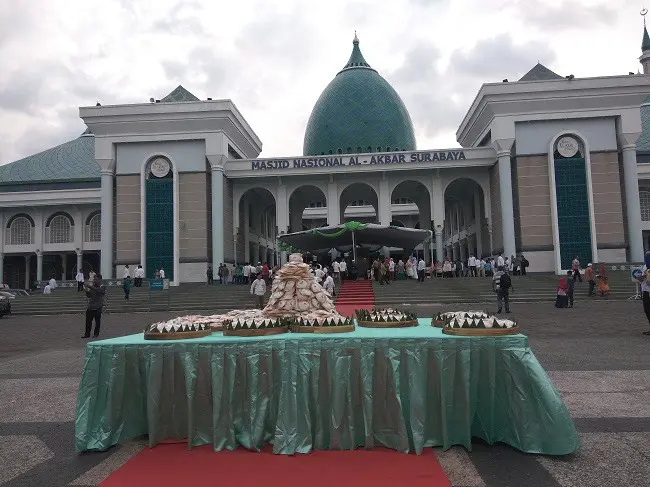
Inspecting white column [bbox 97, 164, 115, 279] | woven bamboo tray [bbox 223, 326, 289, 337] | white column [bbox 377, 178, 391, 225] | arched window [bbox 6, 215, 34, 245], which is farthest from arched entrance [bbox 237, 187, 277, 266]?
woven bamboo tray [bbox 223, 326, 289, 337]

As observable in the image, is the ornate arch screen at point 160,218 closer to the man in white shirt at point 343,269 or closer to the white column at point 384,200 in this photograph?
the man in white shirt at point 343,269

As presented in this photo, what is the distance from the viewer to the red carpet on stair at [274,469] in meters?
3.38

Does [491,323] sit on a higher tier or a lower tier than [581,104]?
lower

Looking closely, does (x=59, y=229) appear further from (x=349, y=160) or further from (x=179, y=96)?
(x=349, y=160)

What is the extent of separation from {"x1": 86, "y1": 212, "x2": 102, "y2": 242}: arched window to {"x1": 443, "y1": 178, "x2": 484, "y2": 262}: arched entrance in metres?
25.7

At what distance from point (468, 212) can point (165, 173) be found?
812 inches

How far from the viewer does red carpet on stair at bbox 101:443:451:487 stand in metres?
3.38

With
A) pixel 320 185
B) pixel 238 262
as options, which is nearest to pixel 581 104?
pixel 320 185

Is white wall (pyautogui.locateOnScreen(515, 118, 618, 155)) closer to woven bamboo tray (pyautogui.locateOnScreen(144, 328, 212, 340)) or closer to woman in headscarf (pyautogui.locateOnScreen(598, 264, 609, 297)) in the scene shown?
woman in headscarf (pyautogui.locateOnScreen(598, 264, 609, 297))

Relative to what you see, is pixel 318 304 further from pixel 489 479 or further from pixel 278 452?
pixel 489 479

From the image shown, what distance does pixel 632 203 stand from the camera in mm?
27156

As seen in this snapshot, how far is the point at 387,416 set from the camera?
398 cm

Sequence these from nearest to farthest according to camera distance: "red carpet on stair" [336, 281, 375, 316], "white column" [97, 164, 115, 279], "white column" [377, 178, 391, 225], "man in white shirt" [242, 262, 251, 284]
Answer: "red carpet on stair" [336, 281, 375, 316]
"man in white shirt" [242, 262, 251, 284]
"white column" [97, 164, 115, 279]
"white column" [377, 178, 391, 225]

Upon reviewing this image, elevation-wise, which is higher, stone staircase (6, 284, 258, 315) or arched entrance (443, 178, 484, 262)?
arched entrance (443, 178, 484, 262)
